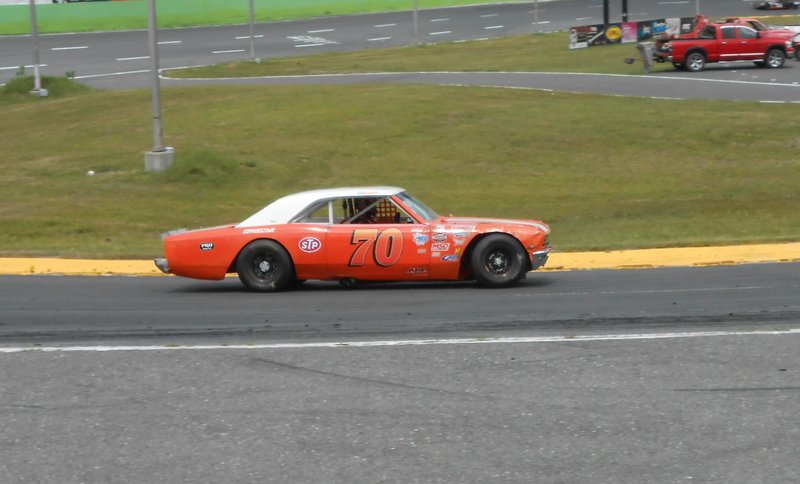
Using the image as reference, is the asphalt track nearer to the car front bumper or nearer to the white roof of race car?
the car front bumper

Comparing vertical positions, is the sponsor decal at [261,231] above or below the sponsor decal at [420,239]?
above

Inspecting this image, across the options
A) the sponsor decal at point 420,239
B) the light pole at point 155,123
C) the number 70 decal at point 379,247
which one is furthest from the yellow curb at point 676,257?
the light pole at point 155,123

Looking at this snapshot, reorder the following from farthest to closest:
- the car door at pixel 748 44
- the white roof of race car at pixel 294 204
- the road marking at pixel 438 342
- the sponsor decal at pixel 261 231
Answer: the car door at pixel 748 44 < the white roof of race car at pixel 294 204 < the sponsor decal at pixel 261 231 < the road marking at pixel 438 342

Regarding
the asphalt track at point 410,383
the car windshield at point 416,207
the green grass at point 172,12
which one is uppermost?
the green grass at point 172,12

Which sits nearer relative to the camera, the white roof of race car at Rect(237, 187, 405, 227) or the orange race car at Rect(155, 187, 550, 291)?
the orange race car at Rect(155, 187, 550, 291)

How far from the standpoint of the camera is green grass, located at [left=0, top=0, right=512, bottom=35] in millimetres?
56500

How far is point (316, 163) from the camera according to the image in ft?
82.5

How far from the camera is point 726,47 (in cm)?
3944

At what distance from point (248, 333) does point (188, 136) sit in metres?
17.9

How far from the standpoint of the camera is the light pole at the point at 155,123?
884 inches

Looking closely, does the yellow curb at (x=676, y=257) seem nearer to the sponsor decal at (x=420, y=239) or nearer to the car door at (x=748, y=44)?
the sponsor decal at (x=420, y=239)

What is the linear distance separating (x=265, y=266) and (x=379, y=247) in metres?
1.37

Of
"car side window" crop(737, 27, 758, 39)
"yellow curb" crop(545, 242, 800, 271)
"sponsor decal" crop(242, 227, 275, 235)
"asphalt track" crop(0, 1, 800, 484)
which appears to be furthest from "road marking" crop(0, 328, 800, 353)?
"car side window" crop(737, 27, 758, 39)

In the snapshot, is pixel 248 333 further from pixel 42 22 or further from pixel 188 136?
pixel 42 22
